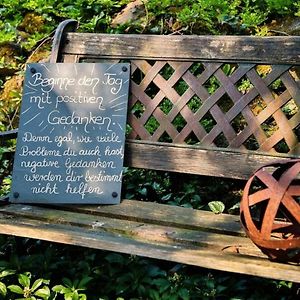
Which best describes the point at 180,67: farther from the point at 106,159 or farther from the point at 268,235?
the point at 268,235

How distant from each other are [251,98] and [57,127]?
40.0 inches

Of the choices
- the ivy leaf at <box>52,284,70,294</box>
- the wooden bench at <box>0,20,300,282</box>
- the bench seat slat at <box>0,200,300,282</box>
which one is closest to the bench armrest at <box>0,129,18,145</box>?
the wooden bench at <box>0,20,300,282</box>

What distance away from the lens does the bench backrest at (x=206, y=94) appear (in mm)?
2820

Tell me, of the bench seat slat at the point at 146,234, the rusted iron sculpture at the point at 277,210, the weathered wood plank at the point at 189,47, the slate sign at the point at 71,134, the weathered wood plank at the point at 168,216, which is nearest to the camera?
the rusted iron sculpture at the point at 277,210

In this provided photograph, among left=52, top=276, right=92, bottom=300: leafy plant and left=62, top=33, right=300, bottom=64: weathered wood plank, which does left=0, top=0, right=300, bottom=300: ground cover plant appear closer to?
left=52, top=276, right=92, bottom=300: leafy plant

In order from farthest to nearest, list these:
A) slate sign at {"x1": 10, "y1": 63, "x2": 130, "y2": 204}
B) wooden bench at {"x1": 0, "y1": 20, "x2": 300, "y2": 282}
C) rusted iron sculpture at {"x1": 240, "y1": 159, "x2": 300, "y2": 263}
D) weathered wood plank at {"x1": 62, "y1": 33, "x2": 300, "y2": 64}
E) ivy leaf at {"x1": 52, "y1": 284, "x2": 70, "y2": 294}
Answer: slate sign at {"x1": 10, "y1": 63, "x2": 130, "y2": 204}, weathered wood plank at {"x1": 62, "y1": 33, "x2": 300, "y2": 64}, ivy leaf at {"x1": 52, "y1": 284, "x2": 70, "y2": 294}, wooden bench at {"x1": 0, "y1": 20, "x2": 300, "y2": 282}, rusted iron sculpture at {"x1": 240, "y1": 159, "x2": 300, "y2": 263}

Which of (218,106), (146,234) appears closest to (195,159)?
(218,106)

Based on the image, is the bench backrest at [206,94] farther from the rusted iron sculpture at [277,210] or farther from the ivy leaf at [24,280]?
the ivy leaf at [24,280]

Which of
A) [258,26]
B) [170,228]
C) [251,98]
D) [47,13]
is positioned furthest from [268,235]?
[47,13]

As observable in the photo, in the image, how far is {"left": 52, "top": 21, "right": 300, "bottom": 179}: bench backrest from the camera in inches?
111

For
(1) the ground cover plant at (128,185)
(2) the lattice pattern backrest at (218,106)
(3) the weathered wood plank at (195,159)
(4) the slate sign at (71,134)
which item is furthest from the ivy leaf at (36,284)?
(2) the lattice pattern backrest at (218,106)

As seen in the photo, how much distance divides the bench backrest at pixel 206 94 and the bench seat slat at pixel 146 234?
0.92 ft

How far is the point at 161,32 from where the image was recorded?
168 inches

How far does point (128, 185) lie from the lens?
353 centimetres
